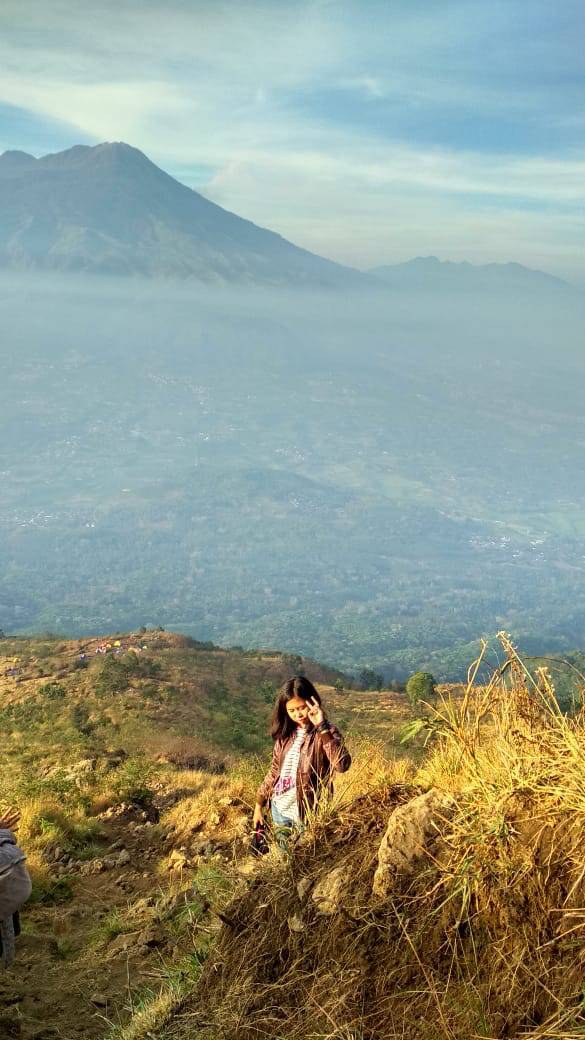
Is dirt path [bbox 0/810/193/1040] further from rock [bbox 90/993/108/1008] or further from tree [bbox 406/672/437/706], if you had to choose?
tree [bbox 406/672/437/706]

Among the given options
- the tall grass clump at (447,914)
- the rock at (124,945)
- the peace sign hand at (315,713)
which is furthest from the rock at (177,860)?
the tall grass clump at (447,914)

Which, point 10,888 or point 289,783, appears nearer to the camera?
point 10,888

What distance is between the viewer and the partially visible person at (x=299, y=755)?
4547mm

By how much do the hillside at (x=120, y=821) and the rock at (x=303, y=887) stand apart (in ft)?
1.44

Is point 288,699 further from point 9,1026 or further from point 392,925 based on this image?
point 9,1026

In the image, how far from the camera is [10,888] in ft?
13.9

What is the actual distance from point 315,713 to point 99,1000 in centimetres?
203

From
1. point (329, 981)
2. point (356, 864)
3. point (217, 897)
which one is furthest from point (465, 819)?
point (217, 897)

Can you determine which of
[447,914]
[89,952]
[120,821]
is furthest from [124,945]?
[120,821]

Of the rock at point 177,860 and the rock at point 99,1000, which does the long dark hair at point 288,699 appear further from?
the rock at point 177,860

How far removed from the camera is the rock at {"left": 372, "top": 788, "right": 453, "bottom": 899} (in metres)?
3.16

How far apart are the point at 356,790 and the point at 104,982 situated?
84.8 inches

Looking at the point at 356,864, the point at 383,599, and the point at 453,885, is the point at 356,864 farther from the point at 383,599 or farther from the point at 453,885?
the point at 383,599

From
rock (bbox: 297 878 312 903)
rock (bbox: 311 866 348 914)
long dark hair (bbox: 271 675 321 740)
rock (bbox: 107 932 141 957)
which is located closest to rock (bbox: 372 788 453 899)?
rock (bbox: 311 866 348 914)
